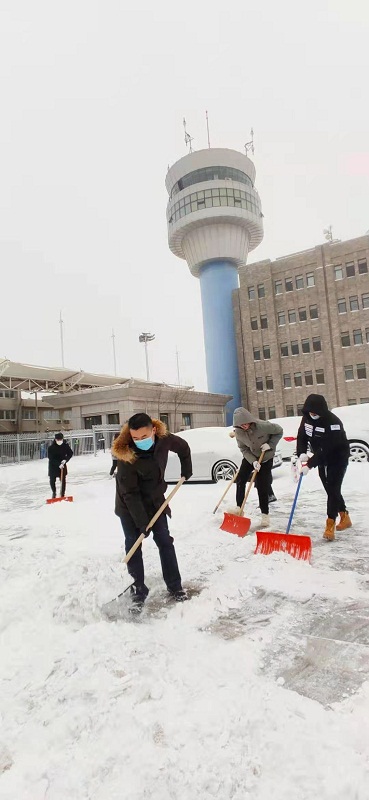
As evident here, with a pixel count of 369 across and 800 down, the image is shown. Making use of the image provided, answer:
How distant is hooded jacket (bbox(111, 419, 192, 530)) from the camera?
3.58 metres

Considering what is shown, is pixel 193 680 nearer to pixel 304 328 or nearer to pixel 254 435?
pixel 254 435

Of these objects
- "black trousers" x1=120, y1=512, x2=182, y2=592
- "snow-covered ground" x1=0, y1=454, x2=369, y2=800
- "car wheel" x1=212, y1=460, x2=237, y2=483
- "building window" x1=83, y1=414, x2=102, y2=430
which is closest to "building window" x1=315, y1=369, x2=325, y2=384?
"building window" x1=83, y1=414, x2=102, y2=430

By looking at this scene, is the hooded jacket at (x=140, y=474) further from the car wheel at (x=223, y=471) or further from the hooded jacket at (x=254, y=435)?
the car wheel at (x=223, y=471)

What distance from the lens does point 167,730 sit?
201 centimetres

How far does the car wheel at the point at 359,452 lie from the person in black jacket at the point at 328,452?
618 centimetres

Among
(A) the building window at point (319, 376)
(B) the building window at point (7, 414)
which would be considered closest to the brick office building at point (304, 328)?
(A) the building window at point (319, 376)

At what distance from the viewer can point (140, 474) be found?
12.0 ft

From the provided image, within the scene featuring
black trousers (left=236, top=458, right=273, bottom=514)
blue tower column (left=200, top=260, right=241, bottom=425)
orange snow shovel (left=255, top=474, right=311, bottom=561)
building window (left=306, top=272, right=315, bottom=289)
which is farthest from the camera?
blue tower column (left=200, top=260, right=241, bottom=425)

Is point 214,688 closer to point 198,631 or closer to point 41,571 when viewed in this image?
point 198,631

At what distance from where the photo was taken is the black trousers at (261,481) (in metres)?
5.88

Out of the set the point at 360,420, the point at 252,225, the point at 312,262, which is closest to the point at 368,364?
the point at 312,262

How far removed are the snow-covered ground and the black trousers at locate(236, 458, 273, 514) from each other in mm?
1091

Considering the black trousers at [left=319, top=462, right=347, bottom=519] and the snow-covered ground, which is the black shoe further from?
the black trousers at [left=319, top=462, right=347, bottom=519]

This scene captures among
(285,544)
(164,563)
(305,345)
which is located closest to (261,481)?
(285,544)
